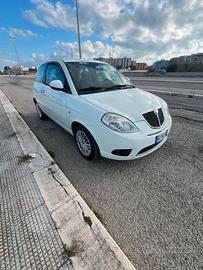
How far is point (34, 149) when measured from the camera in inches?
137

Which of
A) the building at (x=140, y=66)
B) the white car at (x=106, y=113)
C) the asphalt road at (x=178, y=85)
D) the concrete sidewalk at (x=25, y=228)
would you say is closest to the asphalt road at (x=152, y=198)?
the white car at (x=106, y=113)

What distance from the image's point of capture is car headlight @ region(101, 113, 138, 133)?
237 centimetres

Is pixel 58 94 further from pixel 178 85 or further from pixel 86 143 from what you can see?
pixel 178 85

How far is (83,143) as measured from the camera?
3.05 meters

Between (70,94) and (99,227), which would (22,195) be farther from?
(70,94)

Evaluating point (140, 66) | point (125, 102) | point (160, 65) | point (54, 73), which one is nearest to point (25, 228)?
point (125, 102)

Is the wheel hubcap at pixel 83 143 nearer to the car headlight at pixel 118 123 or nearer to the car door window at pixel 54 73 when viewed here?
the car headlight at pixel 118 123

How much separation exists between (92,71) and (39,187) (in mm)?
2473

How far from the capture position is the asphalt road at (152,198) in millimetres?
1578

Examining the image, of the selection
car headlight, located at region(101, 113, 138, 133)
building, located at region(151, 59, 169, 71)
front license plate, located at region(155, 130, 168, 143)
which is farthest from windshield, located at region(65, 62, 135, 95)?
building, located at region(151, 59, 169, 71)

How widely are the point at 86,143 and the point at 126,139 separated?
2.93 feet

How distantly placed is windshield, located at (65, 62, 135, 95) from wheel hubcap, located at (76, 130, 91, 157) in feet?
2.41

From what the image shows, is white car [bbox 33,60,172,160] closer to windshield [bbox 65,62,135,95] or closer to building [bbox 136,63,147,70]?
windshield [bbox 65,62,135,95]

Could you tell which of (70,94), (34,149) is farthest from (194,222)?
(34,149)
